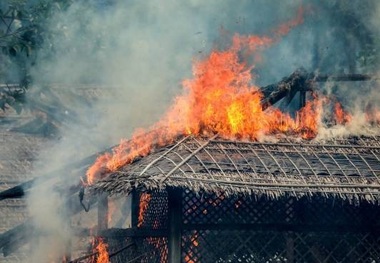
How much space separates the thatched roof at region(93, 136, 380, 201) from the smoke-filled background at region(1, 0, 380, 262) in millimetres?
8842

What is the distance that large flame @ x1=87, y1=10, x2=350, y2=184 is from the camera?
39.9 feet

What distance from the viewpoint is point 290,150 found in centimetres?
1217

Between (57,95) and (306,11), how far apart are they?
27.8 ft

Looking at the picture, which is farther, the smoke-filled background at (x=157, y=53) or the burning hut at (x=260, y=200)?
the smoke-filled background at (x=157, y=53)

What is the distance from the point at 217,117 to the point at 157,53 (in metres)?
10.5

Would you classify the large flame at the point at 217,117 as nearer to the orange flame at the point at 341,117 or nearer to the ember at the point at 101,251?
the orange flame at the point at 341,117

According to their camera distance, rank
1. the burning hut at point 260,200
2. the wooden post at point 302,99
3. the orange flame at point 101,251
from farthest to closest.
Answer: the orange flame at point 101,251, the wooden post at point 302,99, the burning hut at point 260,200

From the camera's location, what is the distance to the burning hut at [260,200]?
36.2ft

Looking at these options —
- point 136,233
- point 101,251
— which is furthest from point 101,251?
point 136,233

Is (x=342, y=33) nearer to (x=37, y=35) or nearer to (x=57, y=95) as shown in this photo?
(x=57, y=95)

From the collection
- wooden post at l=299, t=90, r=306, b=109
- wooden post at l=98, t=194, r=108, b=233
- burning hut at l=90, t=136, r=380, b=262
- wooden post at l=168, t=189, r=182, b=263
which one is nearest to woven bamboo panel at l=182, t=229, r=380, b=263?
burning hut at l=90, t=136, r=380, b=262

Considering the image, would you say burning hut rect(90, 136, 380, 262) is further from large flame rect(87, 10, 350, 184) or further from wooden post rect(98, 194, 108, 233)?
wooden post rect(98, 194, 108, 233)

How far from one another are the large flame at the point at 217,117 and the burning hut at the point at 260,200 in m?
0.32

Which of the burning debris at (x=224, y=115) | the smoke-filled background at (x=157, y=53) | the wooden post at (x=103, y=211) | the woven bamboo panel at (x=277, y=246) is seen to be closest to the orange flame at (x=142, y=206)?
the burning debris at (x=224, y=115)
